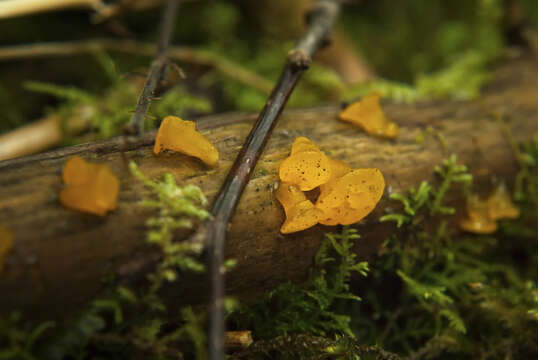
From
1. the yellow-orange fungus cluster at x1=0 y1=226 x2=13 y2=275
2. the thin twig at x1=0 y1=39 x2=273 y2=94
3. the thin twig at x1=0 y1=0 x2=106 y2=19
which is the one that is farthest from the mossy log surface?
the thin twig at x1=0 y1=0 x2=106 y2=19

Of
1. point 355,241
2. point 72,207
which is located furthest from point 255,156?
point 72,207

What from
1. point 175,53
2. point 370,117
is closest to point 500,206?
point 370,117

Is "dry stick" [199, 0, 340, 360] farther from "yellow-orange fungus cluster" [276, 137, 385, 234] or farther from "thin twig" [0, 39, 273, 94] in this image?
"thin twig" [0, 39, 273, 94]

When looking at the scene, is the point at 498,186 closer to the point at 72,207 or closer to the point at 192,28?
the point at 72,207

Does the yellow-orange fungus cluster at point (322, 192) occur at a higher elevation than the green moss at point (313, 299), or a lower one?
higher

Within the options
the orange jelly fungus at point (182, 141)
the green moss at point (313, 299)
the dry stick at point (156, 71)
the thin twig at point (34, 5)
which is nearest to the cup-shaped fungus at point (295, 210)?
the green moss at point (313, 299)

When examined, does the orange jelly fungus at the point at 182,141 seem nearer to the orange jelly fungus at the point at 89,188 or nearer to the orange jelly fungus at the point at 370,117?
the orange jelly fungus at the point at 89,188
